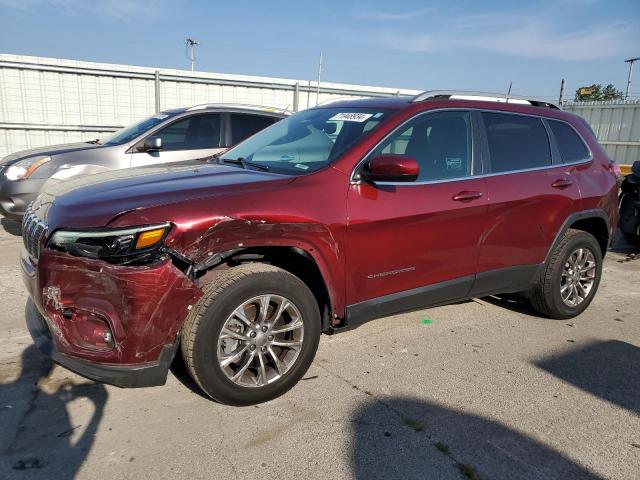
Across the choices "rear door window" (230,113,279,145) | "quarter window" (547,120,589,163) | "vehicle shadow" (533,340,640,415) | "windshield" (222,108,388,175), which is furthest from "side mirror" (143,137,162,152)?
"vehicle shadow" (533,340,640,415)

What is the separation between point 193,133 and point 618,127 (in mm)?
15102

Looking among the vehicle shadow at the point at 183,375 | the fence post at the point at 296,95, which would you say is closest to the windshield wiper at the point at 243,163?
the vehicle shadow at the point at 183,375

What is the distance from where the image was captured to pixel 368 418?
2.87 m

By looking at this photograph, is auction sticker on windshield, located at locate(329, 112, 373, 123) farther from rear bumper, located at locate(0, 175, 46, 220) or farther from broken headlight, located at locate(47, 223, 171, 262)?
rear bumper, located at locate(0, 175, 46, 220)

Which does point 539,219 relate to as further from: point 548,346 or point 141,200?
point 141,200

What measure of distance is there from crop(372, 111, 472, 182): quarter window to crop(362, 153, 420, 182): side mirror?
0.92 feet

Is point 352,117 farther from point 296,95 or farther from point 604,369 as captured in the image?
point 296,95

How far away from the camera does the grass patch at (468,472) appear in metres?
2.41

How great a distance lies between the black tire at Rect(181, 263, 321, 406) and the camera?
2697 millimetres

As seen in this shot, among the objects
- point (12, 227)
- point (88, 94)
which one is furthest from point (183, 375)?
point (88, 94)

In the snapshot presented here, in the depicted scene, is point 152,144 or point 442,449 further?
point 152,144

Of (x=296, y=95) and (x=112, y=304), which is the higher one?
(x=296, y=95)

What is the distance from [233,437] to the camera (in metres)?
2.67

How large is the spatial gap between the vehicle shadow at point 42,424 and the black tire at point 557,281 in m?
3.51
